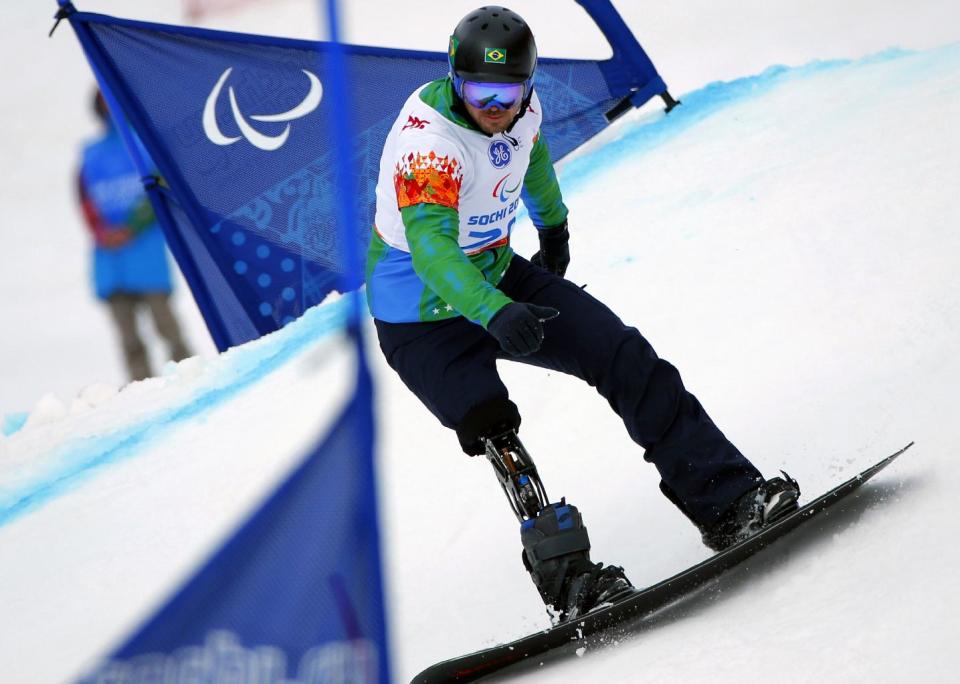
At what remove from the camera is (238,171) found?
622 cm

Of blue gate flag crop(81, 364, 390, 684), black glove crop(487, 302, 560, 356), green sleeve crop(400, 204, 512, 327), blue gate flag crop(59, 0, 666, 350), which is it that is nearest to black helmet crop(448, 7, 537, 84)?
green sleeve crop(400, 204, 512, 327)

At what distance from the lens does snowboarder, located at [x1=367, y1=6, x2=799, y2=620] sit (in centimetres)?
291

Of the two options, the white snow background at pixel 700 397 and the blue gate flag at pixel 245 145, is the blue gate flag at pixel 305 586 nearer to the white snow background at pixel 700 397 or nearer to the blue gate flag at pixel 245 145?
the white snow background at pixel 700 397

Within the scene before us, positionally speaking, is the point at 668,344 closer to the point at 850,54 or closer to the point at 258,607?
the point at 258,607

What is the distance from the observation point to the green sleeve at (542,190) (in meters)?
3.42

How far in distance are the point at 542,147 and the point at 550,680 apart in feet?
4.90

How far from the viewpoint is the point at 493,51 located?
2906 mm

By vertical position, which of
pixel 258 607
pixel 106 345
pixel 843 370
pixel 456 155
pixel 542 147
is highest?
pixel 106 345

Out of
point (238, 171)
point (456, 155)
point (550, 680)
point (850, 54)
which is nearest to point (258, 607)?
point (550, 680)

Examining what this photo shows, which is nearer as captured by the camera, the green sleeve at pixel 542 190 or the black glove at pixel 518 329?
the black glove at pixel 518 329

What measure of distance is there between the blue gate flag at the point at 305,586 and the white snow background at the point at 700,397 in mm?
54

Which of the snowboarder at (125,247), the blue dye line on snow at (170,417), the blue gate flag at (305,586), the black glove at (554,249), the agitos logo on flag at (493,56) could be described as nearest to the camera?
the blue gate flag at (305,586)

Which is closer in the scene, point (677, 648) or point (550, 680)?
point (677, 648)

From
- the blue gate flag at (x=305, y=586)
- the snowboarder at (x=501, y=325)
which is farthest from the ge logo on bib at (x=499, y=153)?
the blue gate flag at (x=305, y=586)
